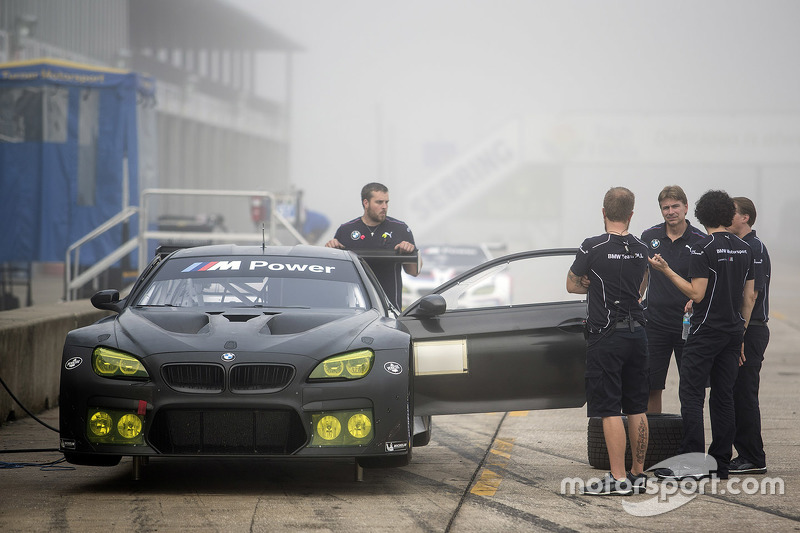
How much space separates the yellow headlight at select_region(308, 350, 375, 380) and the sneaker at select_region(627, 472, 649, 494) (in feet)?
5.24

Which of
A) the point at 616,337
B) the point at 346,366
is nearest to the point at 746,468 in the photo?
the point at 616,337

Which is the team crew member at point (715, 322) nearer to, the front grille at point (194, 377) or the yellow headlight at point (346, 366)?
the yellow headlight at point (346, 366)

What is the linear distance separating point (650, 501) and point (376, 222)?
3697 mm

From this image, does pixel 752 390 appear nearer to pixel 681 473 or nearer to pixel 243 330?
pixel 681 473

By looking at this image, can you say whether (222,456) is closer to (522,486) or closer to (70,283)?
(522,486)

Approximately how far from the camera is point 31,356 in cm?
918

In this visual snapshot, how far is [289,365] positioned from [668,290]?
274cm

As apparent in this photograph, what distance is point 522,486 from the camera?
20.9 feet

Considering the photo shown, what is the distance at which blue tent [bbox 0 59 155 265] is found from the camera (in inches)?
647

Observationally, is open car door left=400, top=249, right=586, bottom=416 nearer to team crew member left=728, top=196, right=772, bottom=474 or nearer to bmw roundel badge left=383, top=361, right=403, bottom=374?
bmw roundel badge left=383, top=361, right=403, bottom=374

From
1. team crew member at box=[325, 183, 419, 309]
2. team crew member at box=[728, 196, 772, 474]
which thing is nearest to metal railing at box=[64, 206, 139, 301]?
Answer: team crew member at box=[325, 183, 419, 309]

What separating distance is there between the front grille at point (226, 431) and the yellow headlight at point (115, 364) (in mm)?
276

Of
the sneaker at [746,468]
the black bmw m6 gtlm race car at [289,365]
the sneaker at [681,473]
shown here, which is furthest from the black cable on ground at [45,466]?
the sneaker at [746,468]

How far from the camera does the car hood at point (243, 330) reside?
19.4 feet
